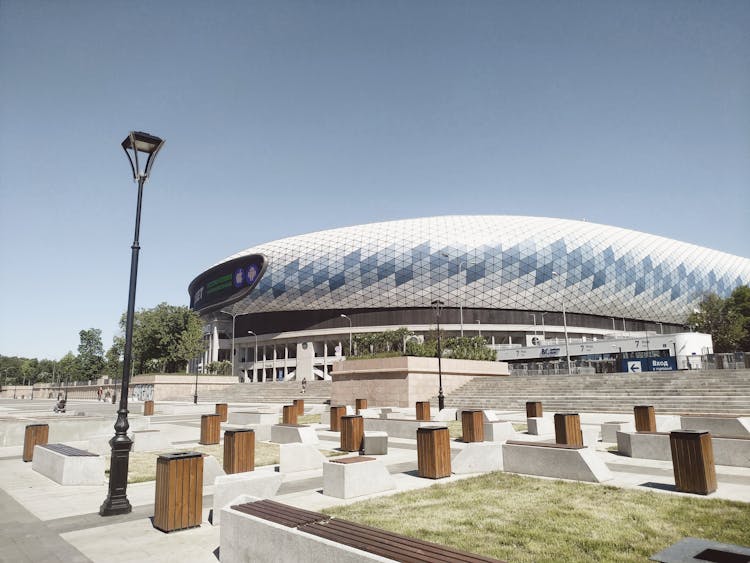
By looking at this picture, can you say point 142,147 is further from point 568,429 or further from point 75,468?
point 568,429

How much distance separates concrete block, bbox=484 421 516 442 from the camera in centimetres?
1625

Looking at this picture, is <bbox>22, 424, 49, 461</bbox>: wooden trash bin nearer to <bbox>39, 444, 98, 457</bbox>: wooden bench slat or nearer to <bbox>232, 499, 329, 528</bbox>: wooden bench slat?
<bbox>39, 444, 98, 457</bbox>: wooden bench slat

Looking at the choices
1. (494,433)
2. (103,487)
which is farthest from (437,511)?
(494,433)

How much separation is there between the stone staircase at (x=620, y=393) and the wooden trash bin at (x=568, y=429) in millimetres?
11200

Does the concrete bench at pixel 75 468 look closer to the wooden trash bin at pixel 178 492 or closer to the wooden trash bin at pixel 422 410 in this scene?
the wooden trash bin at pixel 178 492

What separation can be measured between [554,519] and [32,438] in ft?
45.8

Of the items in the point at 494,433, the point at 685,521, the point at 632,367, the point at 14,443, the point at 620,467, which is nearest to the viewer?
the point at 685,521

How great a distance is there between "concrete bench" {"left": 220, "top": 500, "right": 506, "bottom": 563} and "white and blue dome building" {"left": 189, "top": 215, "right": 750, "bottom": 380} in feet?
216

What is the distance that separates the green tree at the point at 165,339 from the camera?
7025 cm

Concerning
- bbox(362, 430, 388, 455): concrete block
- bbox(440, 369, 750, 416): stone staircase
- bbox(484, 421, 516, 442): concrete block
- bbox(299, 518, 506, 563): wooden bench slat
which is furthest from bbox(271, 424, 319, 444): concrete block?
bbox(440, 369, 750, 416): stone staircase

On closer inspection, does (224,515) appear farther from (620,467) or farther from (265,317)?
(265,317)

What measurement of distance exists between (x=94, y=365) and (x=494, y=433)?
111m

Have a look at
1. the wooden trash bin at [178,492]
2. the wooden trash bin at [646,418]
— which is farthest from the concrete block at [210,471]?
the wooden trash bin at [646,418]

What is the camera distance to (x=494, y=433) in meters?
16.2
